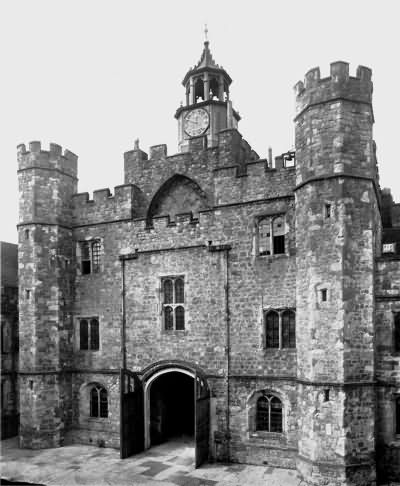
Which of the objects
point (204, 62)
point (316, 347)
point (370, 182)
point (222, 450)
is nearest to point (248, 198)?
point (370, 182)

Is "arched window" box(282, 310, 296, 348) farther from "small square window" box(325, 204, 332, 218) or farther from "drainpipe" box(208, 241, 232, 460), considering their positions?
"small square window" box(325, 204, 332, 218)

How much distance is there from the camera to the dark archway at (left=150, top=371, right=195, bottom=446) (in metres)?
19.7

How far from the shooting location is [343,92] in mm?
14852

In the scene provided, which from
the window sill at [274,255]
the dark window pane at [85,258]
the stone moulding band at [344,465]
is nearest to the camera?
the stone moulding band at [344,465]

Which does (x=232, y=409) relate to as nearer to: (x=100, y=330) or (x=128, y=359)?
(x=128, y=359)

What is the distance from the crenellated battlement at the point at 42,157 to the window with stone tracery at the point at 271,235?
10.4m

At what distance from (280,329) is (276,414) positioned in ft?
10.9

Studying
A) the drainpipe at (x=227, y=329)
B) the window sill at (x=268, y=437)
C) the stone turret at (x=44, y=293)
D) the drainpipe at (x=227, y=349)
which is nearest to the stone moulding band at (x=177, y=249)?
the drainpipe at (x=227, y=329)

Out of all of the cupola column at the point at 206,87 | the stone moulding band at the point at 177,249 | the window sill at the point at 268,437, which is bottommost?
the window sill at the point at 268,437

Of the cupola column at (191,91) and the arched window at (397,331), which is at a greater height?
the cupola column at (191,91)

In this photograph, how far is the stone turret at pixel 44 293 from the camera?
1956 cm

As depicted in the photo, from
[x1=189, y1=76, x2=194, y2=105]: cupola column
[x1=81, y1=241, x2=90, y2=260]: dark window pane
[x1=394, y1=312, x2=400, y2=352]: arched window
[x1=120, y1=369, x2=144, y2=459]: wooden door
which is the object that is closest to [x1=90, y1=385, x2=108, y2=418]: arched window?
[x1=120, y1=369, x2=144, y2=459]: wooden door

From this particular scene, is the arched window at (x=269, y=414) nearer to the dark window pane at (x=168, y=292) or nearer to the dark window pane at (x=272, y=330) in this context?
the dark window pane at (x=272, y=330)

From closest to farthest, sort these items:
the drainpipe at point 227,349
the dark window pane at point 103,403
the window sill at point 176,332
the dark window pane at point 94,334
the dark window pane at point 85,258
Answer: the drainpipe at point 227,349 → the window sill at point 176,332 → the dark window pane at point 103,403 → the dark window pane at point 94,334 → the dark window pane at point 85,258
